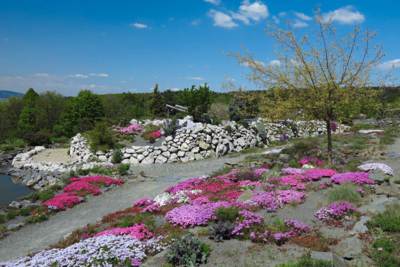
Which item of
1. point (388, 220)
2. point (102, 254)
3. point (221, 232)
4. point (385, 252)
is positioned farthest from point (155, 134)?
point (385, 252)

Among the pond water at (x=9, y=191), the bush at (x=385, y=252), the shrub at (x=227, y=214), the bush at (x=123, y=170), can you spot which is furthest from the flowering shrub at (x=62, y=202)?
the bush at (x=385, y=252)

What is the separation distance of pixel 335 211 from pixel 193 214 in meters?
4.10

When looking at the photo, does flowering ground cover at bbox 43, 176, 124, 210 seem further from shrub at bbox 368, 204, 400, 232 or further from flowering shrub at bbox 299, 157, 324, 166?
shrub at bbox 368, 204, 400, 232

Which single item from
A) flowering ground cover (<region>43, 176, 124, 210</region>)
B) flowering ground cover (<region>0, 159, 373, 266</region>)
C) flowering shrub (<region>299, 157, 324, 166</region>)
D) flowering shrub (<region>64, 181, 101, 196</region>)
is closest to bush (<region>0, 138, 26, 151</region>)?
flowering ground cover (<region>43, 176, 124, 210</region>)

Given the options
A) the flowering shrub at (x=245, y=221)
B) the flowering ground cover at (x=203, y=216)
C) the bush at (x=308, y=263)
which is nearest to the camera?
the bush at (x=308, y=263)

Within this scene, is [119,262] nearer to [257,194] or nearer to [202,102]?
[257,194]

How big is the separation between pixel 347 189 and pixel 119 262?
7.59 m

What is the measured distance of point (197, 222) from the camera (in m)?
9.93

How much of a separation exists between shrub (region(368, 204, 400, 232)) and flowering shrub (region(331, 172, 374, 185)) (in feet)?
10.3

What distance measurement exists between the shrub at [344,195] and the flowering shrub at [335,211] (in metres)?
0.50

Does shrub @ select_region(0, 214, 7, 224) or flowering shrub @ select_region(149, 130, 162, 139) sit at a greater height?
flowering shrub @ select_region(149, 130, 162, 139)

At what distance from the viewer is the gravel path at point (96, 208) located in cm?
1157

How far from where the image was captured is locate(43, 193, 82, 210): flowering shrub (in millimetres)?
15352

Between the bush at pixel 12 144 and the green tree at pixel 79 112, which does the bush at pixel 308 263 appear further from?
the green tree at pixel 79 112
